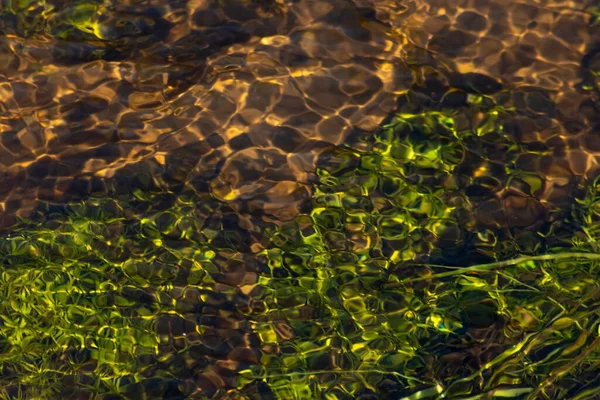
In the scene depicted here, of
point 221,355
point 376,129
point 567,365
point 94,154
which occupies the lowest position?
point 221,355

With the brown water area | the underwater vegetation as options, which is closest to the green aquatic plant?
the underwater vegetation

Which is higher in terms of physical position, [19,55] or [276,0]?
[276,0]

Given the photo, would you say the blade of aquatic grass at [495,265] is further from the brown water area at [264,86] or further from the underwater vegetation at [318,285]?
the brown water area at [264,86]

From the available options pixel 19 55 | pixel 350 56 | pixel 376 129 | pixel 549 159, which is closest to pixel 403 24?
pixel 350 56

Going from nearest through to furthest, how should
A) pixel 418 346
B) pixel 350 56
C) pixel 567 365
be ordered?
pixel 567 365
pixel 418 346
pixel 350 56

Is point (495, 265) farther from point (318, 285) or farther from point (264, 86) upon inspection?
point (264, 86)

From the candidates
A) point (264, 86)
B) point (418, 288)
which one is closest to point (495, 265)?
point (418, 288)

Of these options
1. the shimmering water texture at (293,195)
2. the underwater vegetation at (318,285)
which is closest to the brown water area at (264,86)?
the shimmering water texture at (293,195)

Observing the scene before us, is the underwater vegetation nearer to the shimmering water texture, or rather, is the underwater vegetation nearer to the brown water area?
the shimmering water texture

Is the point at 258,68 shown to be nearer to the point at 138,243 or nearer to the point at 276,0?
the point at 276,0

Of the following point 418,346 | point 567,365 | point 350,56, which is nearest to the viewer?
Answer: point 567,365
